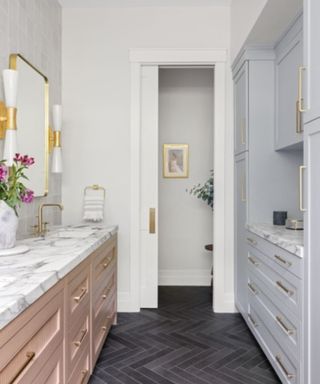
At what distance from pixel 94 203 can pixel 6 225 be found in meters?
1.57

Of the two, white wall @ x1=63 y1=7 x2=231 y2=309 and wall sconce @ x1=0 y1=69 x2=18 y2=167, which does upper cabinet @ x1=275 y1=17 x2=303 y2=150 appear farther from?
wall sconce @ x1=0 y1=69 x2=18 y2=167

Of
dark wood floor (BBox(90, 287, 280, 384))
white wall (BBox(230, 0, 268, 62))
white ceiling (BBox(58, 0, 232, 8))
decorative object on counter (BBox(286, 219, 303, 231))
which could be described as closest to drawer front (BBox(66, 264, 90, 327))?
dark wood floor (BBox(90, 287, 280, 384))

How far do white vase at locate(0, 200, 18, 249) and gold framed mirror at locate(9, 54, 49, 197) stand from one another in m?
0.76

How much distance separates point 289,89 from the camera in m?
2.50

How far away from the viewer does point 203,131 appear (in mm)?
4301

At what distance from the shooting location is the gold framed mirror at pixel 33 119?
234cm

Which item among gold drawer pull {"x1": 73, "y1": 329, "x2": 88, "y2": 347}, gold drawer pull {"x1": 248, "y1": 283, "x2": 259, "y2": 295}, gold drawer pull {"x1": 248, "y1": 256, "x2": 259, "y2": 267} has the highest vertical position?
gold drawer pull {"x1": 248, "y1": 256, "x2": 259, "y2": 267}

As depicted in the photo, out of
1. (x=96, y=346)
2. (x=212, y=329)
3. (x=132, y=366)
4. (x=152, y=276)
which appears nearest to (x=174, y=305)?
(x=152, y=276)

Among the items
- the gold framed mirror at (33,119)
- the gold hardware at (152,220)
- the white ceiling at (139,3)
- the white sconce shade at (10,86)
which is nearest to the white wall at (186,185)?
the gold hardware at (152,220)

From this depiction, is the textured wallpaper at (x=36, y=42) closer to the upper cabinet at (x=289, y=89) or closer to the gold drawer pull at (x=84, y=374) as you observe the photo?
the gold drawer pull at (x=84, y=374)

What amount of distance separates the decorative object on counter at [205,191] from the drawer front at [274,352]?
1.49m

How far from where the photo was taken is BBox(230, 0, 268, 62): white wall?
2.39 metres

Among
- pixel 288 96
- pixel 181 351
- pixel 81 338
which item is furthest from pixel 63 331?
pixel 288 96

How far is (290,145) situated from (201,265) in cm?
228
